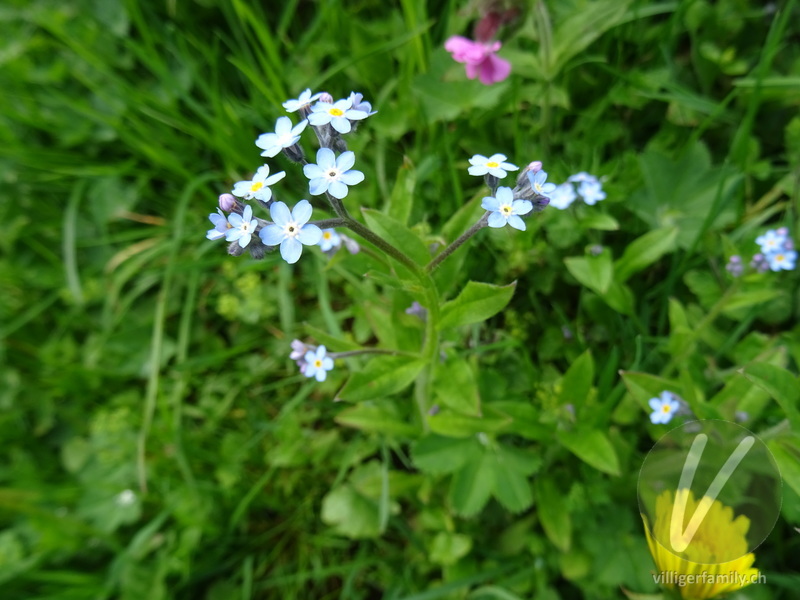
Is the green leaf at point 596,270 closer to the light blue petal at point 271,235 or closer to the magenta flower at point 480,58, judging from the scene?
the magenta flower at point 480,58

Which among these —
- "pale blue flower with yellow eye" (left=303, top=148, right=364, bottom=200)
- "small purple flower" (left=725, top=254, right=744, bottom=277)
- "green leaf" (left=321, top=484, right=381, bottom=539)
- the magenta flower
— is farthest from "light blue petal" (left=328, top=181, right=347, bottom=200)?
"green leaf" (left=321, top=484, right=381, bottom=539)

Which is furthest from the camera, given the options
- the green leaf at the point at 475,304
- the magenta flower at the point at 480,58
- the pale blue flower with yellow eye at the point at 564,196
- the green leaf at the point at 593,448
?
the magenta flower at the point at 480,58

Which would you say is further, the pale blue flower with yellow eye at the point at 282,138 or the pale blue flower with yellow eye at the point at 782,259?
the pale blue flower with yellow eye at the point at 782,259

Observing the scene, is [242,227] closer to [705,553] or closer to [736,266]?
[705,553]

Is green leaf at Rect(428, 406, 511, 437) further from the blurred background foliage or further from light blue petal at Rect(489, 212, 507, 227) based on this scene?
light blue petal at Rect(489, 212, 507, 227)

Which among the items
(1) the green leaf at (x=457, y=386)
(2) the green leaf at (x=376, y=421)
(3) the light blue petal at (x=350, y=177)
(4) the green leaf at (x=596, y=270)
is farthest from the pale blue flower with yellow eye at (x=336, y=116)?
(2) the green leaf at (x=376, y=421)

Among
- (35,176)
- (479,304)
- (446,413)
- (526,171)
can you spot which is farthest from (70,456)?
(526,171)

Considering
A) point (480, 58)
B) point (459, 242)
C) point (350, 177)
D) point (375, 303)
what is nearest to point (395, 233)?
point (459, 242)
